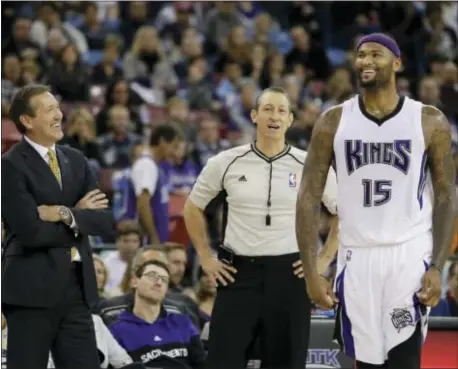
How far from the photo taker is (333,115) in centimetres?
571

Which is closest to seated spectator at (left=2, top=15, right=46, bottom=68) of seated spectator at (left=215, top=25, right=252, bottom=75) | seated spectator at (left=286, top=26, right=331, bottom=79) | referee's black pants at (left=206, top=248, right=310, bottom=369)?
seated spectator at (left=215, top=25, right=252, bottom=75)

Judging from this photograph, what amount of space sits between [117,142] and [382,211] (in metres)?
7.94

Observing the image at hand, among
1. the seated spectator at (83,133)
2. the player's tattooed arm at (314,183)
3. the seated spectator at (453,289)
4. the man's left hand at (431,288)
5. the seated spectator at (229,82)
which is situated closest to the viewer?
the man's left hand at (431,288)

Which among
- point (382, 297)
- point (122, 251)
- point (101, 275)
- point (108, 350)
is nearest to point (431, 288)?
point (382, 297)

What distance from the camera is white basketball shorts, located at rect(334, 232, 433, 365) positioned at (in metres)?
5.48

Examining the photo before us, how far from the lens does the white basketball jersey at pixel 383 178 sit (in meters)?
5.55

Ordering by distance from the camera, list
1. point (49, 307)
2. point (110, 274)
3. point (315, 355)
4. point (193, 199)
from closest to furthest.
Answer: point (49, 307), point (193, 199), point (315, 355), point (110, 274)

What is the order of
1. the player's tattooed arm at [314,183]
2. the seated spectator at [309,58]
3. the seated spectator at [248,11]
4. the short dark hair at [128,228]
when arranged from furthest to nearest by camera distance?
the seated spectator at [248,11]
the seated spectator at [309,58]
the short dark hair at [128,228]
the player's tattooed arm at [314,183]

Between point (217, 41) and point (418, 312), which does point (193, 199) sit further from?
point (217, 41)

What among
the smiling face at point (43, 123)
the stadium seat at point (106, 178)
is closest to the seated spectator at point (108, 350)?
the smiling face at point (43, 123)

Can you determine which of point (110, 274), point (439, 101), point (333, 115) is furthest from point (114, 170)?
point (333, 115)

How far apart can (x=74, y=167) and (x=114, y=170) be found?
5.95 metres

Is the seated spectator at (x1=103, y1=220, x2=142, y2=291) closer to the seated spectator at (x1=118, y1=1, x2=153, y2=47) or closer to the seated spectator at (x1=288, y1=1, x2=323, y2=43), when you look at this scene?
the seated spectator at (x1=118, y1=1, x2=153, y2=47)

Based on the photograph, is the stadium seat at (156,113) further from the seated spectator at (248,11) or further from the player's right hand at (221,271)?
the player's right hand at (221,271)
